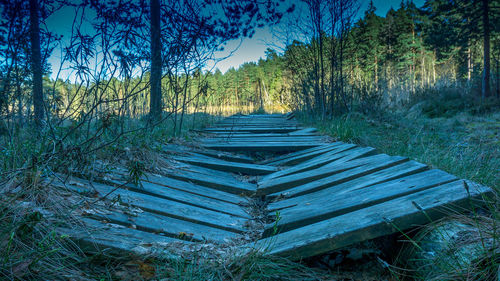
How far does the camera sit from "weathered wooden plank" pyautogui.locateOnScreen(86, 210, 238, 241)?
1.38 m

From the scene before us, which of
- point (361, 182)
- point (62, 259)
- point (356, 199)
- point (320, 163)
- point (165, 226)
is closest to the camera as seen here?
point (62, 259)

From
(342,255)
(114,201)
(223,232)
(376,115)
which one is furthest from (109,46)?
(376,115)

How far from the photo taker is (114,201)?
149 cm

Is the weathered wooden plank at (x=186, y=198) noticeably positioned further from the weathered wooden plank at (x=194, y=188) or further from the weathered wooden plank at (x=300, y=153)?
the weathered wooden plank at (x=300, y=153)

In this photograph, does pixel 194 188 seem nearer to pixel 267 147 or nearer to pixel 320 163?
pixel 320 163

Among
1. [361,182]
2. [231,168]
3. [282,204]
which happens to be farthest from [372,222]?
[231,168]

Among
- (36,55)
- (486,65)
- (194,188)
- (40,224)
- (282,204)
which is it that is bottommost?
(282,204)

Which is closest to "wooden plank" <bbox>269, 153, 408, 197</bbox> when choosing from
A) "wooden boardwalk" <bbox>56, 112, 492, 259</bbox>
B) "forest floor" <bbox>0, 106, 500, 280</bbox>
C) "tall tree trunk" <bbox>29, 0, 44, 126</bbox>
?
"wooden boardwalk" <bbox>56, 112, 492, 259</bbox>

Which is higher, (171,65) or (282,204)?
(171,65)

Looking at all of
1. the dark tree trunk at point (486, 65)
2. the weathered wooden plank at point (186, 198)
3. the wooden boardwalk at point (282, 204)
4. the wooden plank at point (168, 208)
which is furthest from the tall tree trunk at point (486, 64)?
the wooden plank at point (168, 208)

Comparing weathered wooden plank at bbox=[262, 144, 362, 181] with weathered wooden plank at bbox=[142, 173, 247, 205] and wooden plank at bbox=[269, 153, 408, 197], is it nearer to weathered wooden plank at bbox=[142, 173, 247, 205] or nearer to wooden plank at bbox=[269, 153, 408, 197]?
wooden plank at bbox=[269, 153, 408, 197]

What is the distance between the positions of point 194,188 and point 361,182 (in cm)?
120

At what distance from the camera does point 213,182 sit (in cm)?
240

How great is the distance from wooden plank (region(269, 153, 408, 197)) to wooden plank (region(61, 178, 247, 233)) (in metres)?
0.54
